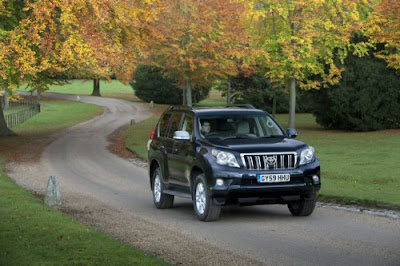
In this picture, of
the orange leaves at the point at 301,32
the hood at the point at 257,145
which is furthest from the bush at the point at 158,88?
the hood at the point at 257,145

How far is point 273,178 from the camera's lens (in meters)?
13.9

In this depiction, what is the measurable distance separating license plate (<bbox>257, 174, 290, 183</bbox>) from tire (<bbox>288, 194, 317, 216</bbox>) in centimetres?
72

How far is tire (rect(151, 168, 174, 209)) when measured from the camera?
16672 millimetres

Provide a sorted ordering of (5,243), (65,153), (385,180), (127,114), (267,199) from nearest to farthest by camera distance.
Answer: (5,243) < (267,199) < (385,180) < (65,153) < (127,114)

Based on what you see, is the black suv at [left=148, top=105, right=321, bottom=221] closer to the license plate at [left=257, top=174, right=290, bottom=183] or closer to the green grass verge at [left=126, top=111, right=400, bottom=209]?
the license plate at [left=257, top=174, right=290, bottom=183]

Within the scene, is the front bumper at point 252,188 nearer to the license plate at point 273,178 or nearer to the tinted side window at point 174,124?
the license plate at point 273,178

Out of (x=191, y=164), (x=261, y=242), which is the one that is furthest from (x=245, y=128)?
(x=261, y=242)

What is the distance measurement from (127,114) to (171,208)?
5310cm

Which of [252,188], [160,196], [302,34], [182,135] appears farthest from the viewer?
[302,34]

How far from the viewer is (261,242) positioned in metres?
12.0

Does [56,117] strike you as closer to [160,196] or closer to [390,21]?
[390,21]

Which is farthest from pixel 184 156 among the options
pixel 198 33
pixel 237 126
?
pixel 198 33

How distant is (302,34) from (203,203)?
96.5ft

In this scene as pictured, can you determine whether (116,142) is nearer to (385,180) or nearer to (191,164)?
(385,180)
